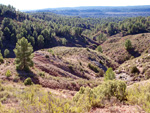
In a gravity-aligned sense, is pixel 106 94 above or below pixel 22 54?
above

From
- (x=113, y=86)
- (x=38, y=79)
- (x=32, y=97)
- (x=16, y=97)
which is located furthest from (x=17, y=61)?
(x=113, y=86)

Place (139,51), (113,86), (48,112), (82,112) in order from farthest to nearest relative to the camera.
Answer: (139,51), (113,86), (82,112), (48,112)

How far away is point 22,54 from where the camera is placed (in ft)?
75.9

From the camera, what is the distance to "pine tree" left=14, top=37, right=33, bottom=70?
75.6 feet

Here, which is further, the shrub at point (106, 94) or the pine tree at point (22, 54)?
the pine tree at point (22, 54)

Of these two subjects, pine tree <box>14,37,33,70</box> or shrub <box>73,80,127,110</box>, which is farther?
pine tree <box>14,37,33,70</box>

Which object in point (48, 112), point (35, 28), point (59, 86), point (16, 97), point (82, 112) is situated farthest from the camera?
point (35, 28)

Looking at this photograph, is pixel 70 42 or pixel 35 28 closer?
pixel 35 28

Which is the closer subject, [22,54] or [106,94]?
[106,94]

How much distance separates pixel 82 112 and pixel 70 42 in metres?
106

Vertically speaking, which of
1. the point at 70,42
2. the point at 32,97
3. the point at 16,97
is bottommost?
the point at 70,42

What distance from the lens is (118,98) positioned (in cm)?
981

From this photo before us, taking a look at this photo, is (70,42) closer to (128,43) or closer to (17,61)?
(128,43)

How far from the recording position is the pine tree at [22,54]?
23.0 meters
